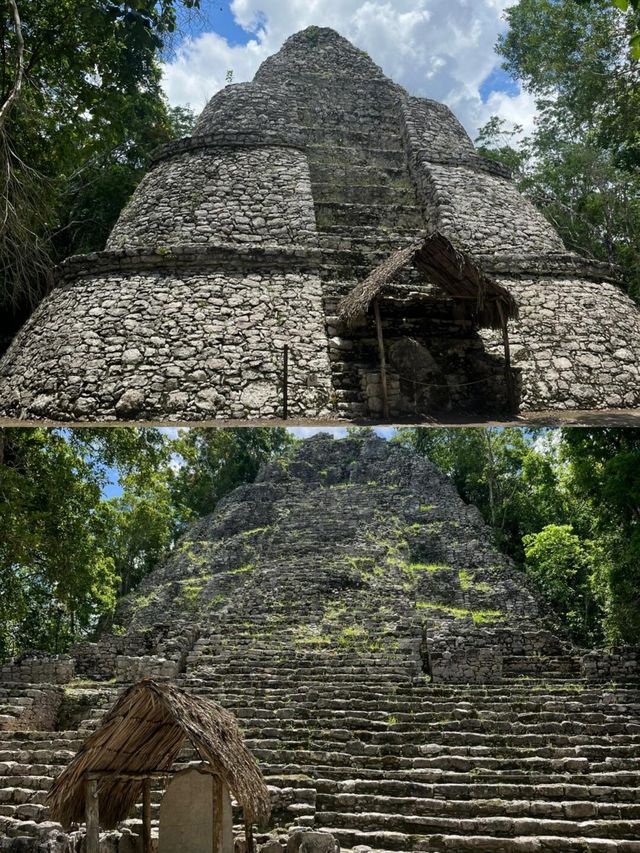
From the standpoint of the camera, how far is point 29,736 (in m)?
8.28

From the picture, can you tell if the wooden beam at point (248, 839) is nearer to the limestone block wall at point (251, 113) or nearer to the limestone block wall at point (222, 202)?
the limestone block wall at point (222, 202)

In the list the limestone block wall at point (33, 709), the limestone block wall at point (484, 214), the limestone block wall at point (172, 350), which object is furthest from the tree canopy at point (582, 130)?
the limestone block wall at point (33, 709)

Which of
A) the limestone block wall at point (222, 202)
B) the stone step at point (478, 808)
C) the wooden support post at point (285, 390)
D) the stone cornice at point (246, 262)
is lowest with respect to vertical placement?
the stone step at point (478, 808)

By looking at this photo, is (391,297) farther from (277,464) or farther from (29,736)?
(277,464)

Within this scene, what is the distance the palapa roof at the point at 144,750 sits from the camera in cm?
448

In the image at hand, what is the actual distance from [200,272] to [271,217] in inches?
72.4

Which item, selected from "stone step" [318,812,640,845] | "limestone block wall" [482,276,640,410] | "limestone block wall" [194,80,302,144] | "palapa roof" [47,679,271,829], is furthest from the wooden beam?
"limestone block wall" [194,80,302,144]

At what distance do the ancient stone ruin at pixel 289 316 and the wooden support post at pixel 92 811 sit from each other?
317 cm

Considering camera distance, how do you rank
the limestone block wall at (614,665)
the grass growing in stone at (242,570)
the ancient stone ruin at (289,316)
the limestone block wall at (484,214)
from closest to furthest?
the ancient stone ruin at (289,316) → the limestone block wall at (484,214) → the limestone block wall at (614,665) → the grass growing in stone at (242,570)

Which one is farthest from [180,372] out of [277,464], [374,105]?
[277,464]

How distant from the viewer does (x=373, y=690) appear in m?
9.29

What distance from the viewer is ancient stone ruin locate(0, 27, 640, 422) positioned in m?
6.83

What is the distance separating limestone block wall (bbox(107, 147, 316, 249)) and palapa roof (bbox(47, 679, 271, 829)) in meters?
5.74

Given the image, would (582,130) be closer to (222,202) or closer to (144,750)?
→ (222,202)
